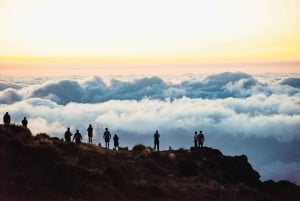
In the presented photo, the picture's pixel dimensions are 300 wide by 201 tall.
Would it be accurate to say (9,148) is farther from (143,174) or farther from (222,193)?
(222,193)

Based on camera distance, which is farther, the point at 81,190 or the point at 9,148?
the point at 9,148

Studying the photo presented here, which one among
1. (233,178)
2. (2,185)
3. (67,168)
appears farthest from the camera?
(233,178)

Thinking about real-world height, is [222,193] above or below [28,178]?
below

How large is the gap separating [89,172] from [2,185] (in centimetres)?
520

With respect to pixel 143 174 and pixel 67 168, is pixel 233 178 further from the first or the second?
pixel 67 168

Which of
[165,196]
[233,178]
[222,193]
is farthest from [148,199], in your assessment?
[233,178]

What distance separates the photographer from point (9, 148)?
30.5 m

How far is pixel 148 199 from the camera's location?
30312mm

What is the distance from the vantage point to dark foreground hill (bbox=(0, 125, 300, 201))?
27656 millimetres

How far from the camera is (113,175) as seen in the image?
31406 millimetres

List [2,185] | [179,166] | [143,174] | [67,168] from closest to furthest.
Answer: [2,185]
[67,168]
[143,174]
[179,166]

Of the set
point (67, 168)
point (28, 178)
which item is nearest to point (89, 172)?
point (67, 168)

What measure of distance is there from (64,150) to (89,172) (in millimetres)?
4312

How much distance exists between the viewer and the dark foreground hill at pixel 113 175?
1089 inches
